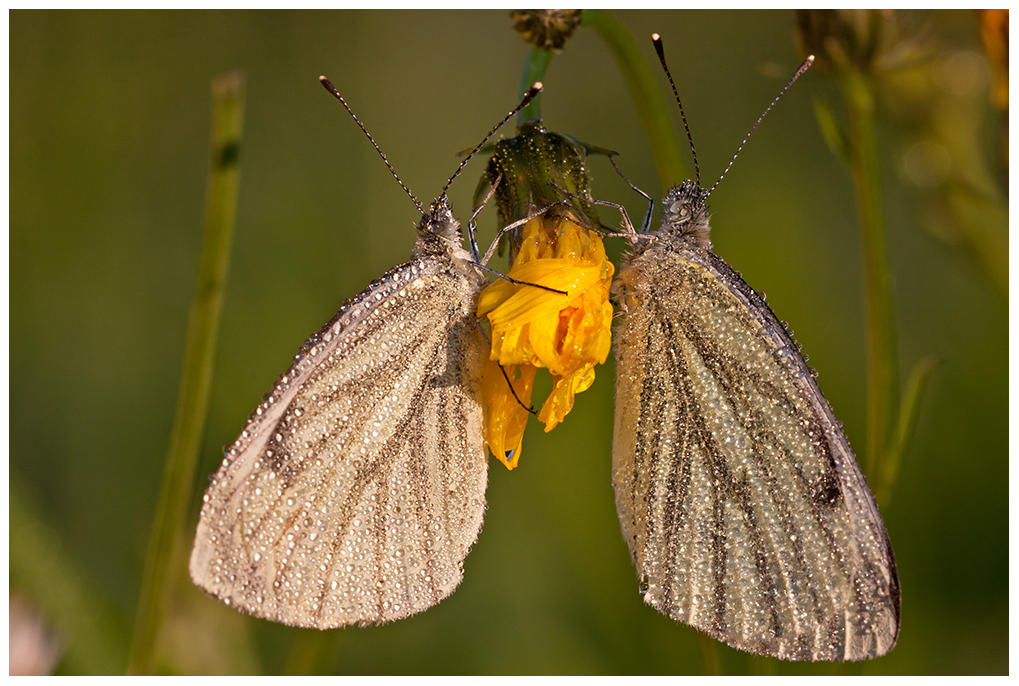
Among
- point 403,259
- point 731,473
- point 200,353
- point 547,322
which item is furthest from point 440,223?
point 403,259

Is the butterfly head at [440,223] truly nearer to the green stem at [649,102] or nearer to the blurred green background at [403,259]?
the blurred green background at [403,259]

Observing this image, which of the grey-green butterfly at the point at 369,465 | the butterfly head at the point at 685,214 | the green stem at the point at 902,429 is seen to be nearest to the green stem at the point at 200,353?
the grey-green butterfly at the point at 369,465

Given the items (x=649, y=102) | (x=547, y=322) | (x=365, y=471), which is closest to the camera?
(x=547, y=322)

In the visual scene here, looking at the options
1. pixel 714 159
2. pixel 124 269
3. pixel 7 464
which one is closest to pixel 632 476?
pixel 714 159

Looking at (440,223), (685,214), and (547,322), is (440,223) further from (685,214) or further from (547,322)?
(685,214)

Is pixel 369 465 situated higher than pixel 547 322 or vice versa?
pixel 547 322

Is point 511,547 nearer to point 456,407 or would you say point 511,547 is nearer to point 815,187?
point 456,407

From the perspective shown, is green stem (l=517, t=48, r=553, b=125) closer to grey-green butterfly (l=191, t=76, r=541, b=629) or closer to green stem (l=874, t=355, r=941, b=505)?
grey-green butterfly (l=191, t=76, r=541, b=629)
